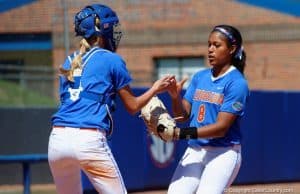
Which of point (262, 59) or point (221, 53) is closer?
point (221, 53)

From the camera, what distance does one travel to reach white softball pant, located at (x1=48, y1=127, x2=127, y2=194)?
219 inches

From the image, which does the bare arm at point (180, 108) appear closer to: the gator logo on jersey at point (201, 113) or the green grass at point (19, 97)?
the gator logo on jersey at point (201, 113)

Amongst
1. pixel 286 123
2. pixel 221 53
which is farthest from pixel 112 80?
pixel 286 123

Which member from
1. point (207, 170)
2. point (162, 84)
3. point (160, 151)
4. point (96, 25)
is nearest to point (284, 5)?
point (160, 151)

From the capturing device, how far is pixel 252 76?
2312cm

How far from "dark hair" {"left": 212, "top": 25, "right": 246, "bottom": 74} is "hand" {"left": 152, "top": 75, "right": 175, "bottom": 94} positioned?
53 centimetres

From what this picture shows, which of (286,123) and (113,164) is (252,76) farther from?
(113,164)

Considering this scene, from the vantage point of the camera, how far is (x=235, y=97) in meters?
6.27

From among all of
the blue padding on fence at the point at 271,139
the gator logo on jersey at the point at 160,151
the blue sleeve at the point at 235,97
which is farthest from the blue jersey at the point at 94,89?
the blue padding on fence at the point at 271,139

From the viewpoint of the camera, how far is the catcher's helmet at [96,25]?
5750 millimetres

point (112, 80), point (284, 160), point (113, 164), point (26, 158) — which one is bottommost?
point (284, 160)

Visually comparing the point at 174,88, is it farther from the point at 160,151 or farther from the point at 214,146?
the point at 160,151

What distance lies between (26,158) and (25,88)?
420 inches

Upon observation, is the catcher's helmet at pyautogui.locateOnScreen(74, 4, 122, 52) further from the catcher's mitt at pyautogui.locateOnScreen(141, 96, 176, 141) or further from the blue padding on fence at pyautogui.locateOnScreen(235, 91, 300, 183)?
the blue padding on fence at pyautogui.locateOnScreen(235, 91, 300, 183)
